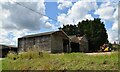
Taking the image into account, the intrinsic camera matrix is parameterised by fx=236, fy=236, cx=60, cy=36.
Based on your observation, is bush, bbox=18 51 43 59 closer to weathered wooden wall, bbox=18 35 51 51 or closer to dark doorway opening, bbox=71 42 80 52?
weathered wooden wall, bbox=18 35 51 51

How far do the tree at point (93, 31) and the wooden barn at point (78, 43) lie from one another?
2.84m

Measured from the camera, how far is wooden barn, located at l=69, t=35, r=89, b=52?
160 feet

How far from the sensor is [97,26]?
199 ft

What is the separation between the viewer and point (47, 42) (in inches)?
1464

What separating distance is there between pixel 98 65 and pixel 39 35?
1163 inches

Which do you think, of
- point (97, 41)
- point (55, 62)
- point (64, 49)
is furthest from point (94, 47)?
point (55, 62)

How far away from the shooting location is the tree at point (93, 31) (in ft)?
189

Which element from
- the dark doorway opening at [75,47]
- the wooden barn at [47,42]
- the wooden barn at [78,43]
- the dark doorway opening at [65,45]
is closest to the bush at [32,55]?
the wooden barn at [47,42]

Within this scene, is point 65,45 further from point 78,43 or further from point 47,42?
point 78,43

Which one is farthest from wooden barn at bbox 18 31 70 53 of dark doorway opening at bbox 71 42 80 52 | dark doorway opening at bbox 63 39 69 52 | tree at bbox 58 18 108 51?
tree at bbox 58 18 108 51

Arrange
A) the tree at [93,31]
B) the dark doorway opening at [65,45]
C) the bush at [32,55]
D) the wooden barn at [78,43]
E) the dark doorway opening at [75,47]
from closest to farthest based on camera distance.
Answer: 1. the bush at [32,55]
2. the dark doorway opening at [65,45]
3. the dark doorway opening at [75,47]
4. the wooden barn at [78,43]
5. the tree at [93,31]

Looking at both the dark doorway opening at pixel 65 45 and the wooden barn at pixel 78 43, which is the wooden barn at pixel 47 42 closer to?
the dark doorway opening at pixel 65 45

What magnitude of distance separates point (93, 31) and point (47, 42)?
24454mm

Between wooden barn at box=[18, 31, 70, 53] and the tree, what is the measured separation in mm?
15846
